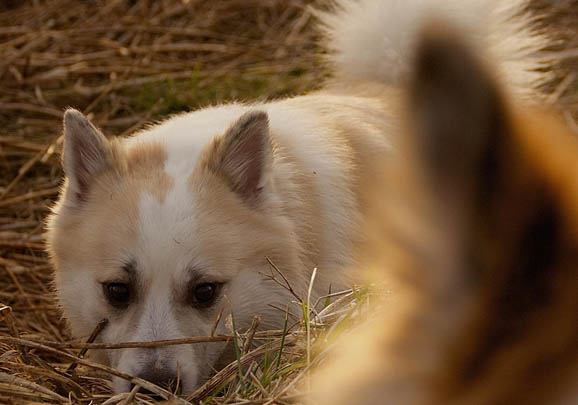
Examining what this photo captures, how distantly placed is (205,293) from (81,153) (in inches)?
29.2

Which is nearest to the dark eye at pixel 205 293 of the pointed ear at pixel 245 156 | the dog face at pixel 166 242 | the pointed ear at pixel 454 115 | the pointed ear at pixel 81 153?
the dog face at pixel 166 242

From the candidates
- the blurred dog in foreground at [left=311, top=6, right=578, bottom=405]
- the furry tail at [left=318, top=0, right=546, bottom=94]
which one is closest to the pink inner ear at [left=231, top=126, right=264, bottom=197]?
the furry tail at [left=318, top=0, right=546, bottom=94]

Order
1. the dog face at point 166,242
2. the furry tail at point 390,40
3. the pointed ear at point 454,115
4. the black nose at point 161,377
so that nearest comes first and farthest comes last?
the pointed ear at point 454,115, the black nose at point 161,377, the dog face at point 166,242, the furry tail at point 390,40

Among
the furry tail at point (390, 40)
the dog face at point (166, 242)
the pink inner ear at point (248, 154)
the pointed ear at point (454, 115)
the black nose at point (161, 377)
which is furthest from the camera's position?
the furry tail at point (390, 40)

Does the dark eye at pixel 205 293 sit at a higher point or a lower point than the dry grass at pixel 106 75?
higher

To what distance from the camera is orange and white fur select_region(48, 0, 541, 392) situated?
95.2 inches

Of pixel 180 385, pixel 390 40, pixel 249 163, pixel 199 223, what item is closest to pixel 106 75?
pixel 390 40

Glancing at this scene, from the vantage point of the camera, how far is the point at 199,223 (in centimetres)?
250

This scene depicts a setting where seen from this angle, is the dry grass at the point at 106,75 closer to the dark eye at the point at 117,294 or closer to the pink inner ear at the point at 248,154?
the dark eye at the point at 117,294

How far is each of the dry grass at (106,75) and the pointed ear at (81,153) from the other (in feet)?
1.80

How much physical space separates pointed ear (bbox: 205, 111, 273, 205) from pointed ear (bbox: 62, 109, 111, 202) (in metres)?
0.39

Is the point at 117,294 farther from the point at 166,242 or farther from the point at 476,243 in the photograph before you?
the point at 476,243

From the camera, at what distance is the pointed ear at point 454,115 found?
75 centimetres

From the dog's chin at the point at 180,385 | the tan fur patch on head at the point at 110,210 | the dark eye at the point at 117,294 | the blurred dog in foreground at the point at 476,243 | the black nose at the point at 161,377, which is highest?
the blurred dog in foreground at the point at 476,243
